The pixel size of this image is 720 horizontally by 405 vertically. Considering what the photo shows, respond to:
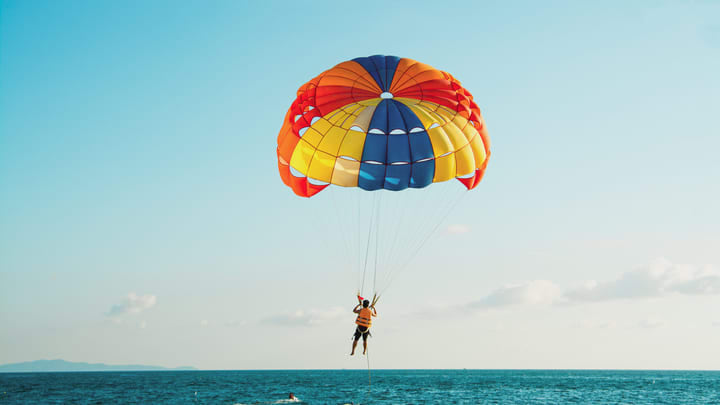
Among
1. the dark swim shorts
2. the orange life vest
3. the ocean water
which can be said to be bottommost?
the ocean water

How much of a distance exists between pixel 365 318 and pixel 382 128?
487cm

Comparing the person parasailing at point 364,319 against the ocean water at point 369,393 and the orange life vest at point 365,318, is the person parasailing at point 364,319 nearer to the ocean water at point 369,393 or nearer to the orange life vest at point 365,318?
the orange life vest at point 365,318

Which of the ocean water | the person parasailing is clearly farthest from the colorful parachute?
the ocean water

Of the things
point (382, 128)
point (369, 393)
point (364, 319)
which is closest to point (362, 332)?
point (364, 319)

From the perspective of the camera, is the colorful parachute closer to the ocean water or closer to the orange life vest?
the orange life vest

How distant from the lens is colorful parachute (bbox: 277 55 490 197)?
50.4 feet

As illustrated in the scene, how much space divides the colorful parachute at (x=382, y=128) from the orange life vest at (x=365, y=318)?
340cm

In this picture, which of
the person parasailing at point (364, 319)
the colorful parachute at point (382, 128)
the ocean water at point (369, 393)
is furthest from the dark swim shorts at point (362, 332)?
the ocean water at point (369, 393)

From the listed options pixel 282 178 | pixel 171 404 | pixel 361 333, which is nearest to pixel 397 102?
pixel 282 178

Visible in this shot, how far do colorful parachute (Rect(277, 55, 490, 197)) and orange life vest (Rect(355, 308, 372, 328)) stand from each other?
3.40 m

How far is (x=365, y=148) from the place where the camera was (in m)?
15.4

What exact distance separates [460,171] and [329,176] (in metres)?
3.48

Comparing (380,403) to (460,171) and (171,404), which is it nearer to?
(171,404)

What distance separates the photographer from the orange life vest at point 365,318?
45.5 ft
